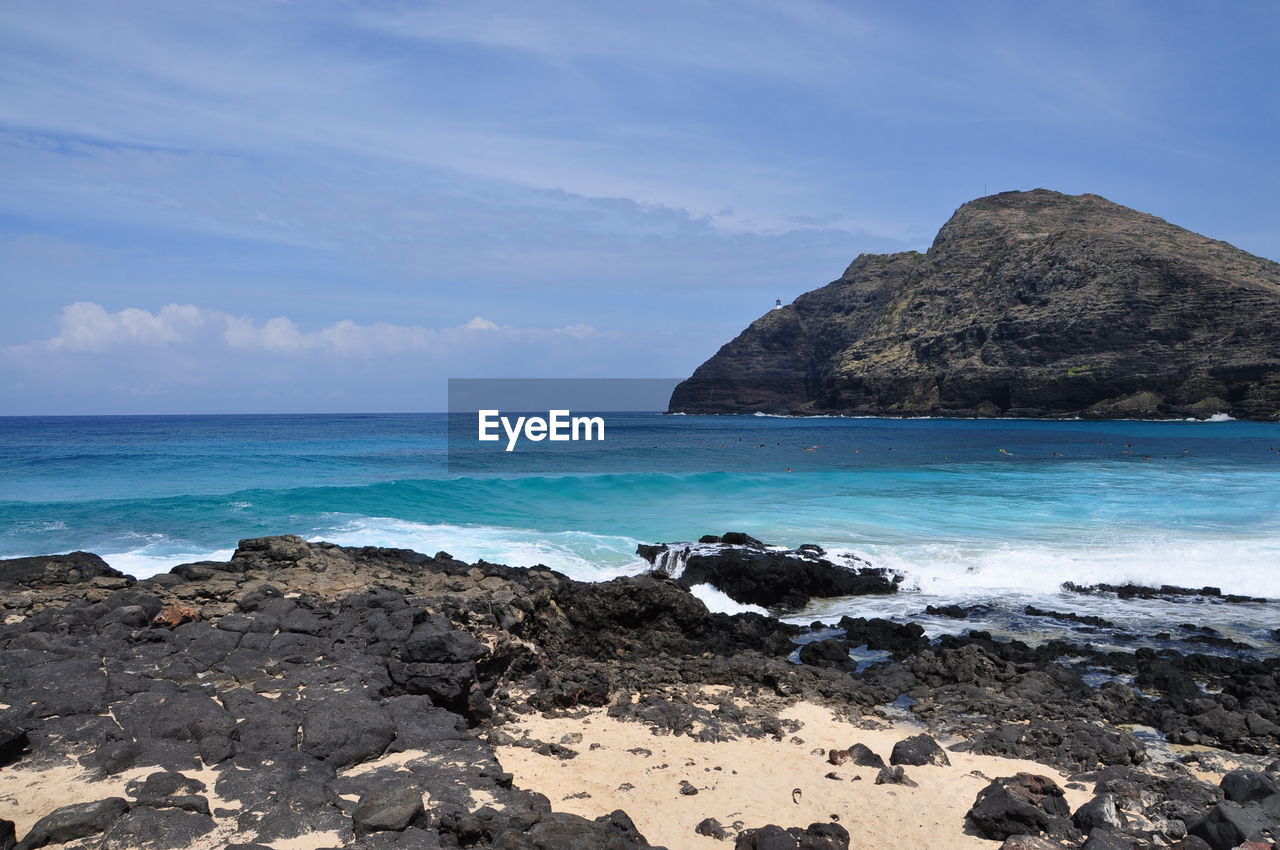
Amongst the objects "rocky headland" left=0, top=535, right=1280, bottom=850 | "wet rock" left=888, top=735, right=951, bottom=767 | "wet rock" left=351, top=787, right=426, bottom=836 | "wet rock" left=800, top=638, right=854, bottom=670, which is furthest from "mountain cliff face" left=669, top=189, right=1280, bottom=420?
"wet rock" left=351, top=787, right=426, bottom=836

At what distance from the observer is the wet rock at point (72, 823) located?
14.5 ft

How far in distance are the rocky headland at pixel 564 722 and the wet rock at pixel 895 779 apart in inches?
0.8

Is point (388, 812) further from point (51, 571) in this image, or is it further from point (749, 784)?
point (51, 571)

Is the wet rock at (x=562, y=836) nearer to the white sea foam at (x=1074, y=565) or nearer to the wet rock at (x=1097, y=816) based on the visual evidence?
the wet rock at (x=1097, y=816)

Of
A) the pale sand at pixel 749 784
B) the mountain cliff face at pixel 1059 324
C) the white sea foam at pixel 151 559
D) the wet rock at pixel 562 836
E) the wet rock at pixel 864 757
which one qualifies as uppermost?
the mountain cliff face at pixel 1059 324

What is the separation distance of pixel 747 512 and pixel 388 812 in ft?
67.3

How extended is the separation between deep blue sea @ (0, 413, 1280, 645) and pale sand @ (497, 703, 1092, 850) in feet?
21.3

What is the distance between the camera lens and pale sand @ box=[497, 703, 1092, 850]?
237 inches

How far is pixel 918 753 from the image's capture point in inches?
279

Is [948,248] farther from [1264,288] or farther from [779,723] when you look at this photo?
[779,723]

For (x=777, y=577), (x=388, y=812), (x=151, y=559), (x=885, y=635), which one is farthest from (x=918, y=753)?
(x=151, y=559)

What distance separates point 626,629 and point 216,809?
21.8 feet

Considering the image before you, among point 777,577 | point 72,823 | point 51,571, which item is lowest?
point 777,577

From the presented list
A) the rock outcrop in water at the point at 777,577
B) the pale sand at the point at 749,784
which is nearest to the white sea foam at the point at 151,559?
the rock outcrop in water at the point at 777,577
